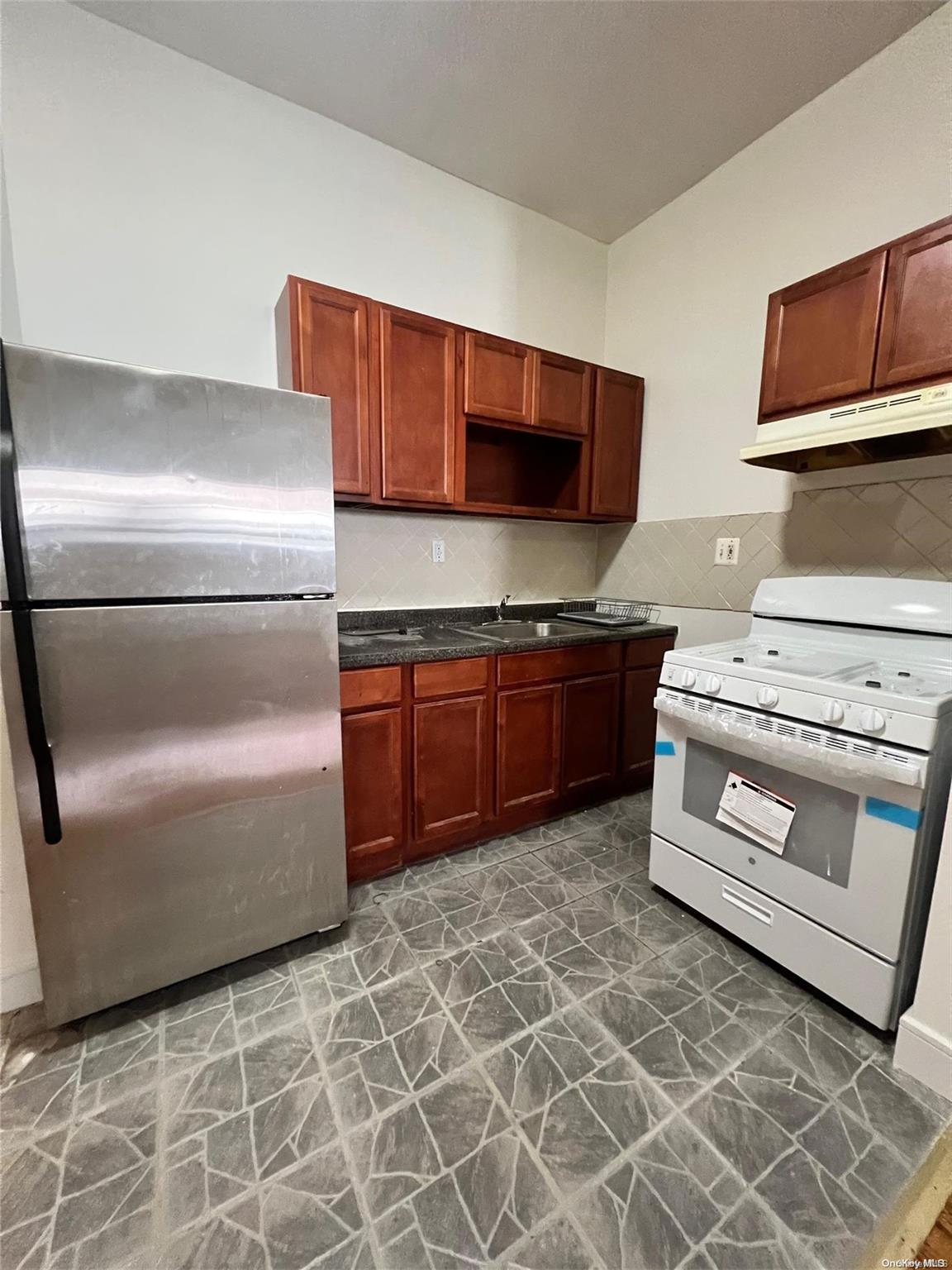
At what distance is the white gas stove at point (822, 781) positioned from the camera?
1271mm

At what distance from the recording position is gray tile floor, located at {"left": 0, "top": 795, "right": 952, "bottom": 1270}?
3.17 ft

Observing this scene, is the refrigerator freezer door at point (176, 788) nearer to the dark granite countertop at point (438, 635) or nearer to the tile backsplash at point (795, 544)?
the dark granite countertop at point (438, 635)

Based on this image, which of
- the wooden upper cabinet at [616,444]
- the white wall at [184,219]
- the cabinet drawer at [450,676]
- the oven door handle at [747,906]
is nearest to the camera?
the oven door handle at [747,906]

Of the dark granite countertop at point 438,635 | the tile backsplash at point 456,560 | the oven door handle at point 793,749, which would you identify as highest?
the tile backsplash at point 456,560

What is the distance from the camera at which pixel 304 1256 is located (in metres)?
0.93

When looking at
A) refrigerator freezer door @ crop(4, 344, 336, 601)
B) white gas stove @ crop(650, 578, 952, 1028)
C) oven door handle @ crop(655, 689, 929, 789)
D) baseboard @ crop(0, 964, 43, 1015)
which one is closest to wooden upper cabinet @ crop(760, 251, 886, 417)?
white gas stove @ crop(650, 578, 952, 1028)

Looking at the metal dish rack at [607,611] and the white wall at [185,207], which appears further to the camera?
the metal dish rack at [607,611]

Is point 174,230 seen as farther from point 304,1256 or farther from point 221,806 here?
point 304,1256

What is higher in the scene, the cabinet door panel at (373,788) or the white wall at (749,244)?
the white wall at (749,244)

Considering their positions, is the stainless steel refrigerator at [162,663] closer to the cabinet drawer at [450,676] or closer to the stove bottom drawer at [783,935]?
the cabinet drawer at [450,676]

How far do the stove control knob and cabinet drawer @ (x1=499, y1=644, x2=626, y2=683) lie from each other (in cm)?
118

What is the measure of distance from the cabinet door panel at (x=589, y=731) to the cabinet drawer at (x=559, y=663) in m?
0.06

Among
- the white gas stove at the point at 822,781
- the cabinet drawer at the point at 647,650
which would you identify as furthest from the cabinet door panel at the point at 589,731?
the white gas stove at the point at 822,781

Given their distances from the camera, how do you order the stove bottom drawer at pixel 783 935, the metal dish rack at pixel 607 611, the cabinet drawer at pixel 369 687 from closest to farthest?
the stove bottom drawer at pixel 783 935
the cabinet drawer at pixel 369 687
the metal dish rack at pixel 607 611
